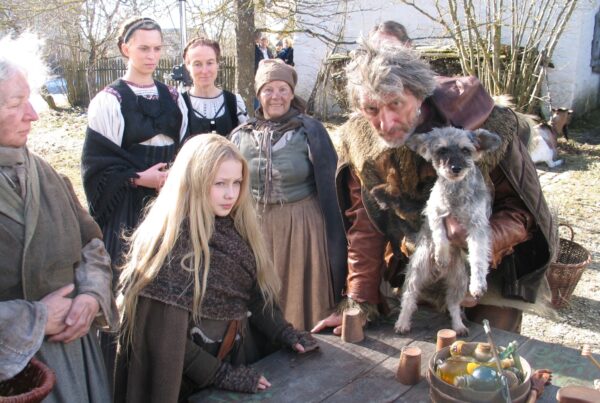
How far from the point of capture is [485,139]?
7.43 ft

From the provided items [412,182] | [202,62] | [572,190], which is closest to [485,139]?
[412,182]

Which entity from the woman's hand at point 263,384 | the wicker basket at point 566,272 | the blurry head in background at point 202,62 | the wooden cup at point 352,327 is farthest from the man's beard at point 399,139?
the wicker basket at point 566,272

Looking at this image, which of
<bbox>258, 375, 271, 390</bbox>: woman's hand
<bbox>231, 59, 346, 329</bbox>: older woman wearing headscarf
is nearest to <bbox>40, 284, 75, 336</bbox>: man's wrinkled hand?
<bbox>258, 375, 271, 390</bbox>: woman's hand

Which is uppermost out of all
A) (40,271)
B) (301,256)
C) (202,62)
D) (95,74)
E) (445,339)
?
(202,62)

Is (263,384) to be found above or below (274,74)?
below

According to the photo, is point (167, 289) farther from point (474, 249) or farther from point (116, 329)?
point (474, 249)

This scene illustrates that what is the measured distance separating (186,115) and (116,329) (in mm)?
1958

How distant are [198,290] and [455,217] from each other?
109 cm

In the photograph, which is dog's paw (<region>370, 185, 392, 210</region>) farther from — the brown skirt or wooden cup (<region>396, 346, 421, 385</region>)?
the brown skirt

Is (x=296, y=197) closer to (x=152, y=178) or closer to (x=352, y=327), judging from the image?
(x=152, y=178)

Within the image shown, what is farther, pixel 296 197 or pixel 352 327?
pixel 296 197

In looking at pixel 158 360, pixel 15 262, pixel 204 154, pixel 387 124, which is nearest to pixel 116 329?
pixel 158 360

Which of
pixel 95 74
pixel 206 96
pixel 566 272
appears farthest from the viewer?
pixel 95 74

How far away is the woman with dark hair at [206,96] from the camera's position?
403 cm
